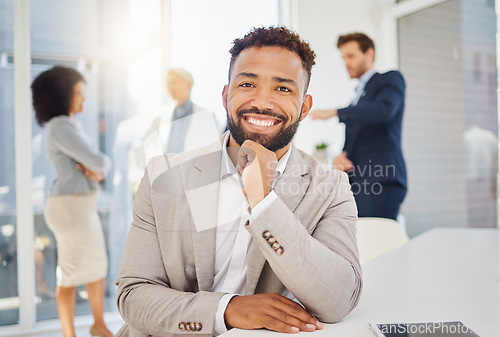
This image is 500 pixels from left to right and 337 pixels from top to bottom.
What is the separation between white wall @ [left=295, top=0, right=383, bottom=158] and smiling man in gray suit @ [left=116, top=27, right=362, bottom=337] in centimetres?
301

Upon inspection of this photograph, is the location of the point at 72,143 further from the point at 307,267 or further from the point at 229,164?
the point at 307,267

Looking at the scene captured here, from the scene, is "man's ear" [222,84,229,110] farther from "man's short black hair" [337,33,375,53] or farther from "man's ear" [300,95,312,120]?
"man's short black hair" [337,33,375,53]

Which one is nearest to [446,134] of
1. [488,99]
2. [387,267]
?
[488,99]

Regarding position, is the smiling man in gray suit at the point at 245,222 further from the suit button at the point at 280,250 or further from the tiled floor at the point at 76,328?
the tiled floor at the point at 76,328

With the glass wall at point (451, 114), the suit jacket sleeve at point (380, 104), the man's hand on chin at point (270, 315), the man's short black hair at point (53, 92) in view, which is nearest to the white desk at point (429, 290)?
the man's hand on chin at point (270, 315)

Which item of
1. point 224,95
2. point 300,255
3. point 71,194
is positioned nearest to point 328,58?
point 71,194

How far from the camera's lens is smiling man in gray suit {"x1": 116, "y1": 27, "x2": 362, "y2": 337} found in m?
0.92

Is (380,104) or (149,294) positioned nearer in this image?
(149,294)

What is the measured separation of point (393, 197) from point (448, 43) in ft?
6.90

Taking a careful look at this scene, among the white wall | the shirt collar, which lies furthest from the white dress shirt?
the white wall

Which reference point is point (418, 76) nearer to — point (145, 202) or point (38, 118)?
point (38, 118)

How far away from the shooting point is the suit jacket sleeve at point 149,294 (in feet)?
3.16

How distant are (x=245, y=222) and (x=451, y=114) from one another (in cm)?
364

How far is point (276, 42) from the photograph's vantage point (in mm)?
1156
